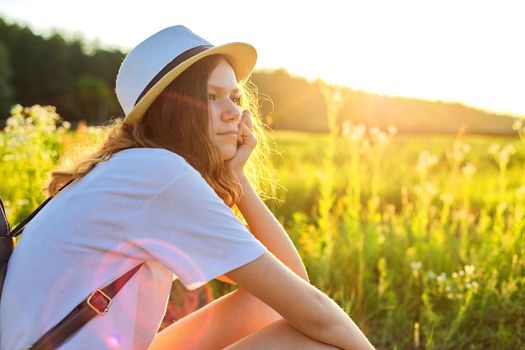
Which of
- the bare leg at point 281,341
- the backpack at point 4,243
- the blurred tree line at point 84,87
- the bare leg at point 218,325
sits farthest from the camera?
the blurred tree line at point 84,87

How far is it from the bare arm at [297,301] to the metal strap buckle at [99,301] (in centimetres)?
33

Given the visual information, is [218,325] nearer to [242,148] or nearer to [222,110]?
[242,148]

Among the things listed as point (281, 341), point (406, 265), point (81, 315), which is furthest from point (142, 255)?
point (406, 265)

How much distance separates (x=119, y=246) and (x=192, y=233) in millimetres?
207

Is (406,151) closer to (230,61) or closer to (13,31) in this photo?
(230,61)

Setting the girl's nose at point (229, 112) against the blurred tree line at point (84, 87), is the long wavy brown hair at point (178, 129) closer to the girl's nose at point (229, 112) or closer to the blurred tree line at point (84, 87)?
the girl's nose at point (229, 112)

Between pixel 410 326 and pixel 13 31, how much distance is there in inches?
2069

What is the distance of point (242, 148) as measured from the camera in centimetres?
239

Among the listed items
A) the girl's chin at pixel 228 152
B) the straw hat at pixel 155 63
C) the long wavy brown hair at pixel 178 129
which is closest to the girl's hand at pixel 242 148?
the girl's chin at pixel 228 152

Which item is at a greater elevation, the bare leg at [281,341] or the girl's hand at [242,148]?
the girl's hand at [242,148]

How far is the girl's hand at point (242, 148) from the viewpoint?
235 cm

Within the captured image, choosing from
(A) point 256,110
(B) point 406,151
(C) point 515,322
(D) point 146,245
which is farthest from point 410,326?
(B) point 406,151

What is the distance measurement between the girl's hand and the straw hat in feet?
1.16

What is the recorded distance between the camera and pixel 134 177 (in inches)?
65.1
